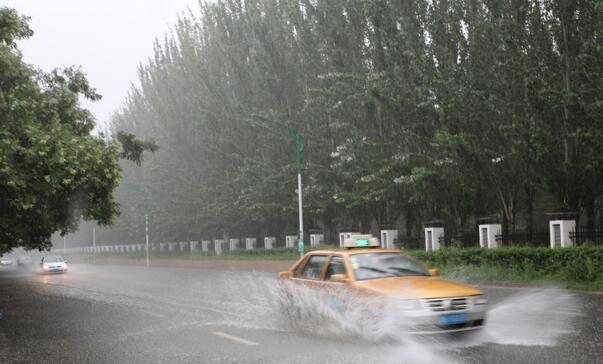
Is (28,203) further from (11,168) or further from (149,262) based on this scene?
(149,262)

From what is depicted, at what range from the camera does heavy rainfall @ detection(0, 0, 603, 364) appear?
1017 cm

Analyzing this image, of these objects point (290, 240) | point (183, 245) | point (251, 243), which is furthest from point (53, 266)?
point (183, 245)

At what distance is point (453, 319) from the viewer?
29.8 ft

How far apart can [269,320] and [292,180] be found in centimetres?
2667

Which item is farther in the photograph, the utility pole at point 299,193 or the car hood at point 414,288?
the utility pole at point 299,193

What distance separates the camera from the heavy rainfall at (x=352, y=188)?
10172 millimetres

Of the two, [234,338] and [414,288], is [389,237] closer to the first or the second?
[234,338]

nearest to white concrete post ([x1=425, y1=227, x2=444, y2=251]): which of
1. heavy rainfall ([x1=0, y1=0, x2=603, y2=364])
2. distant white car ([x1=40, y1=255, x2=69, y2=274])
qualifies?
heavy rainfall ([x1=0, y1=0, x2=603, y2=364])

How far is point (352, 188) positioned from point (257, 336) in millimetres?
25116

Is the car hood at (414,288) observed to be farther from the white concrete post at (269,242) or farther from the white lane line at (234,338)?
the white concrete post at (269,242)

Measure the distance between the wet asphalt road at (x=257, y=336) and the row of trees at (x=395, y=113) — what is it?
699 centimetres

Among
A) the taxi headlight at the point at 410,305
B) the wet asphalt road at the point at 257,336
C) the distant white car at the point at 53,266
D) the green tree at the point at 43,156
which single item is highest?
the green tree at the point at 43,156

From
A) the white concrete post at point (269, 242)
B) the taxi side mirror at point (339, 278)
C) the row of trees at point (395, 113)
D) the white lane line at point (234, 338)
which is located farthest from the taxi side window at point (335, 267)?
the white concrete post at point (269, 242)

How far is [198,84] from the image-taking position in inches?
2083
